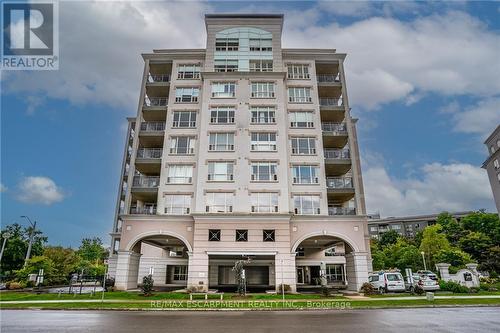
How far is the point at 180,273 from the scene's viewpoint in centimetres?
4409

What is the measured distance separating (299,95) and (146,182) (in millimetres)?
19935

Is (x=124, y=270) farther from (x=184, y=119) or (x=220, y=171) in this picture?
(x=184, y=119)

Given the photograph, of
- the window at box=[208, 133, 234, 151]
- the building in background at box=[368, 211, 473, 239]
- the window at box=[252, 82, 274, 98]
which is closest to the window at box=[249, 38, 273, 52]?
the window at box=[252, 82, 274, 98]

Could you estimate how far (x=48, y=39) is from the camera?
759 inches

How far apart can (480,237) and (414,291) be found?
43.1 m

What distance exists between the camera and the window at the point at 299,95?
35.8m

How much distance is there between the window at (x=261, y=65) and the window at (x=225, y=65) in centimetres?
202

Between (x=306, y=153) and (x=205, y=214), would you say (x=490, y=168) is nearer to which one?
(x=306, y=153)

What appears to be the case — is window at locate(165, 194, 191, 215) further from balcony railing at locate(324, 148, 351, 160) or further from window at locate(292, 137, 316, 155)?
balcony railing at locate(324, 148, 351, 160)

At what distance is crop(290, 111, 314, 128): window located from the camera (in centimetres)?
3466

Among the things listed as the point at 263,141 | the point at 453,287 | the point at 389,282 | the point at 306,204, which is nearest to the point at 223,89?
the point at 263,141

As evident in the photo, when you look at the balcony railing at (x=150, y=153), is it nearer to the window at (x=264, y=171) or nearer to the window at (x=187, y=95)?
the window at (x=187, y=95)

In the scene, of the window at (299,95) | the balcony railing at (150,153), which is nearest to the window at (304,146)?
the window at (299,95)

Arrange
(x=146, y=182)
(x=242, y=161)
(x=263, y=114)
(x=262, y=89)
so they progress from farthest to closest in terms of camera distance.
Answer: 1. (x=262, y=89)
2. (x=263, y=114)
3. (x=146, y=182)
4. (x=242, y=161)
